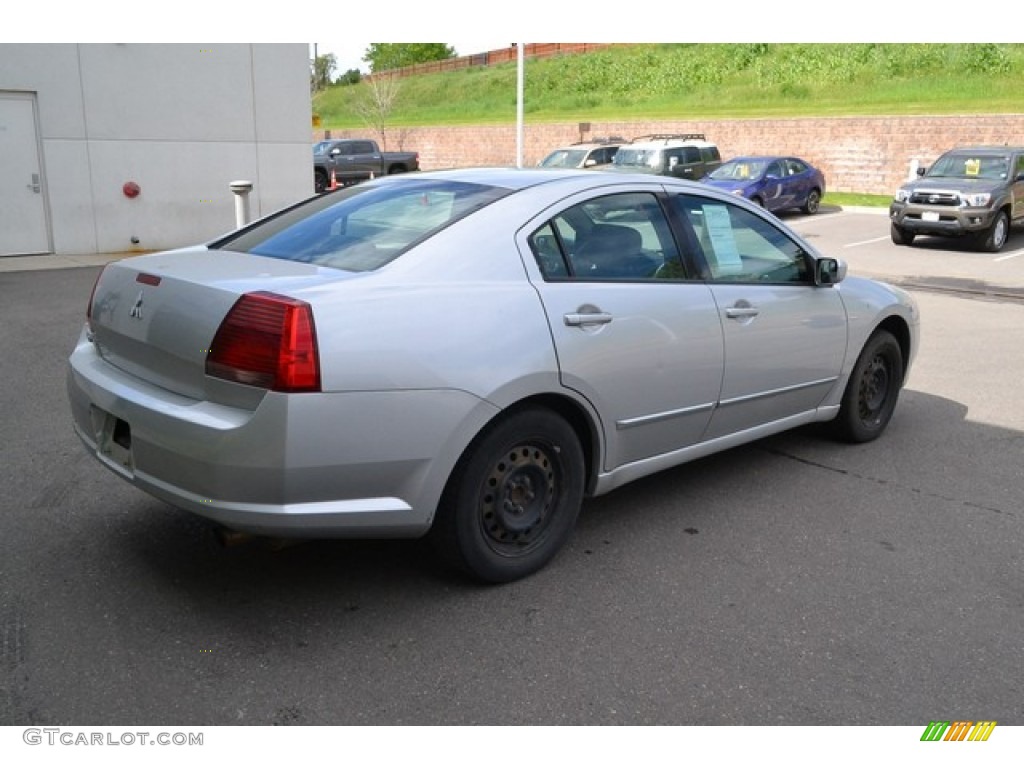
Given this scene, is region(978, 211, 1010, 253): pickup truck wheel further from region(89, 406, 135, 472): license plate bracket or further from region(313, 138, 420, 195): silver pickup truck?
region(313, 138, 420, 195): silver pickup truck

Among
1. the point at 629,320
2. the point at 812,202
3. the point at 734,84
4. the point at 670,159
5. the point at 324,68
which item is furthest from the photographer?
the point at 324,68

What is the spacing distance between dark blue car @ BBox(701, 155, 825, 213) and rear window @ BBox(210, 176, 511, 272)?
17226mm

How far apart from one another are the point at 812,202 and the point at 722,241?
1934 cm

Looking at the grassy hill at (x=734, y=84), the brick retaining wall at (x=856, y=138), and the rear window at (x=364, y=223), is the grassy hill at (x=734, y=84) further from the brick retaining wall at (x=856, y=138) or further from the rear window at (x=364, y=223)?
the rear window at (x=364, y=223)

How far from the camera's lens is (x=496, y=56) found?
201 feet

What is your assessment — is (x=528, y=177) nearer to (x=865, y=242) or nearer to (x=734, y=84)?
(x=865, y=242)

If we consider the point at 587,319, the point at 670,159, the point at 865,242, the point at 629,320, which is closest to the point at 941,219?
the point at 865,242

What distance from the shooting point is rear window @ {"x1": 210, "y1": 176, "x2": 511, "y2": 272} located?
3.59 metres

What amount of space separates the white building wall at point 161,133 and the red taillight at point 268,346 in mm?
12275

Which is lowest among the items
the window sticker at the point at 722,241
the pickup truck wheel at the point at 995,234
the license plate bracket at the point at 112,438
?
the pickup truck wheel at the point at 995,234

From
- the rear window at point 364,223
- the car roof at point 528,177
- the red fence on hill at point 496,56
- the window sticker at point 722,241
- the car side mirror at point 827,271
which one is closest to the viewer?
the rear window at point 364,223

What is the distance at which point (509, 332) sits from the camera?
341 cm

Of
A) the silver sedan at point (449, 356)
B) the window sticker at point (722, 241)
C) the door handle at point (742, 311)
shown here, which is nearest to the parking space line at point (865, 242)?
the silver sedan at point (449, 356)

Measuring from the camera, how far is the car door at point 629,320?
12.1 feet
